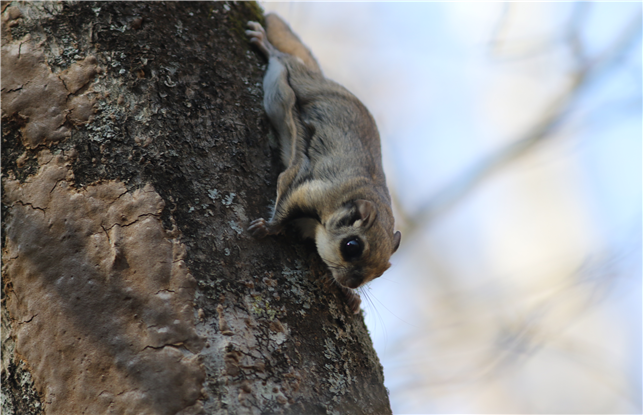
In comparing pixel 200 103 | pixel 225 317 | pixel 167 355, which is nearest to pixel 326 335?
pixel 225 317

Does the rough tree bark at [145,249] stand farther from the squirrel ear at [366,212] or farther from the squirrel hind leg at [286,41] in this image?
the squirrel hind leg at [286,41]

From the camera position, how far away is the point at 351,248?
288cm

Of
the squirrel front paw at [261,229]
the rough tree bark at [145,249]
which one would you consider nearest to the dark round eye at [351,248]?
the rough tree bark at [145,249]

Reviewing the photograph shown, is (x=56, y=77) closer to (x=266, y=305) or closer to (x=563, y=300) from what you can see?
(x=266, y=305)

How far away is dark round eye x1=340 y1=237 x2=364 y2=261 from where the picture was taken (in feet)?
9.27

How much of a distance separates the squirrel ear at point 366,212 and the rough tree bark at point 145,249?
72 cm

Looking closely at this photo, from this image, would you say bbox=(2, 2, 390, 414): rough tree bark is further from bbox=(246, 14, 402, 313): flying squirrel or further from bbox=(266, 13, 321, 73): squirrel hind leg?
bbox=(266, 13, 321, 73): squirrel hind leg

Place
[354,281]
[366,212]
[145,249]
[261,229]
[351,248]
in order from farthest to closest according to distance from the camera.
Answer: [366,212], [351,248], [354,281], [261,229], [145,249]

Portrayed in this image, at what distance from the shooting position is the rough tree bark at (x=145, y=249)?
168 centimetres

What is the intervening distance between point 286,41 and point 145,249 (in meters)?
2.39

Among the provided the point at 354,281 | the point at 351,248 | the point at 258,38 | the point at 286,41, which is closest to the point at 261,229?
the point at 354,281

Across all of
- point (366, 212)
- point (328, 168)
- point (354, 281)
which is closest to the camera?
point (354, 281)

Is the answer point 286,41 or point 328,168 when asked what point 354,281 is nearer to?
point 328,168

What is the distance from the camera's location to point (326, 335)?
202 centimetres
